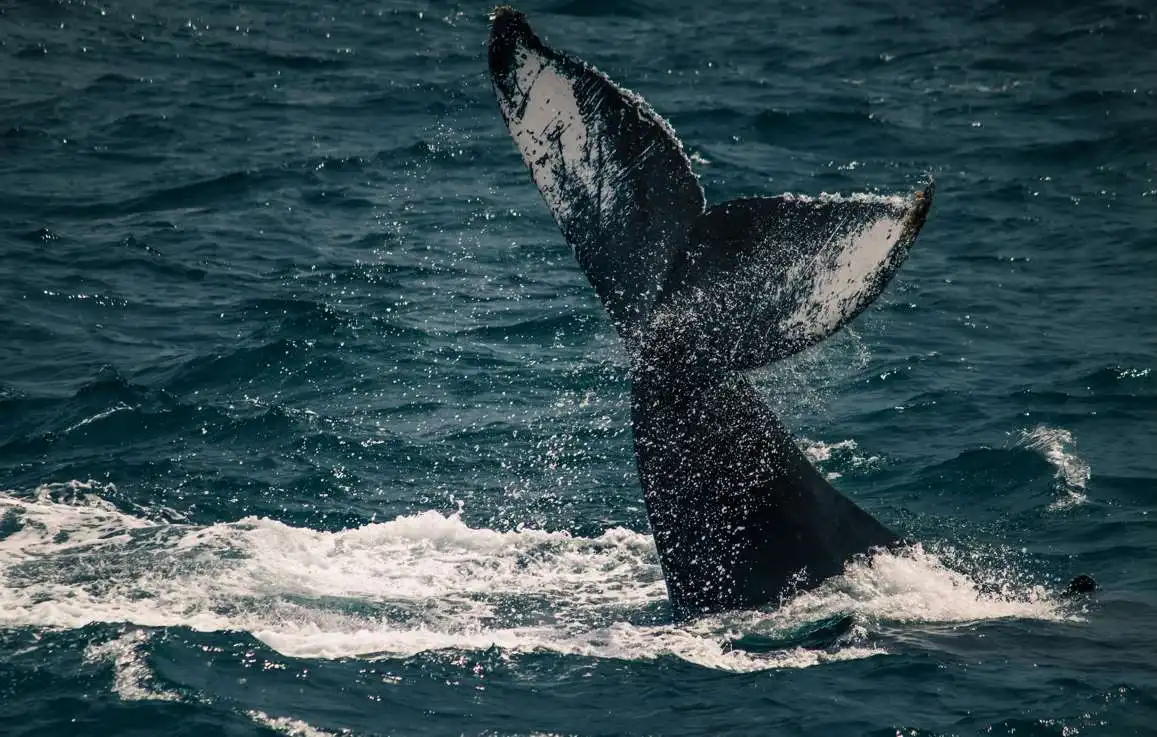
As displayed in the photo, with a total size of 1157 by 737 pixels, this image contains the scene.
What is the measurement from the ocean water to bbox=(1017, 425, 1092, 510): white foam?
0.13 ft

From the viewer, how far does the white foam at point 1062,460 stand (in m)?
10.8

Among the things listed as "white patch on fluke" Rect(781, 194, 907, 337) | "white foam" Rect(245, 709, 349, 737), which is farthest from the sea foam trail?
"white patch on fluke" Rect(781, 194, 907, 337)

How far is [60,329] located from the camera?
45.5ft

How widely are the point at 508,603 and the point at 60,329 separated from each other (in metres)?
7.13

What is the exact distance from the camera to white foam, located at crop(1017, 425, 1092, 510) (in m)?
10.8

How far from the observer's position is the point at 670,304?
7.31 meters

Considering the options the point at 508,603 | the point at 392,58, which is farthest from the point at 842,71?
the point at 508,603

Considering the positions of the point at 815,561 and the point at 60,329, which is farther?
the point at 60,329

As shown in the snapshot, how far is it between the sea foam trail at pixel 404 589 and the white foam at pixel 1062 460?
2.46m

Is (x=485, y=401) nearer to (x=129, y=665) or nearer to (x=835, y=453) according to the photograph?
(x=835, y=453)

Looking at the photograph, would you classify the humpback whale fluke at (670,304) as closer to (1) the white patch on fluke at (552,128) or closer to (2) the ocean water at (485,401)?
(1) the white patch on fluke at (552,128)

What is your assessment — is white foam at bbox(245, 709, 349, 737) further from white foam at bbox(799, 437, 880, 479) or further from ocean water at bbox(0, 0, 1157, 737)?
white foam at bbox(799, 437, 880, 479)

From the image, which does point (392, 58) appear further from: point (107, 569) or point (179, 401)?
point (107, 569)

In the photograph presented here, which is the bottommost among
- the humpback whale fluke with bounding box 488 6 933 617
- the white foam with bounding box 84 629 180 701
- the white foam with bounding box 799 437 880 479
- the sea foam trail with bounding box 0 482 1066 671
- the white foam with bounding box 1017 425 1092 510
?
the white foam with bounding box 84 629 180 701
